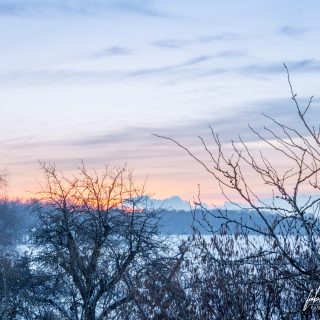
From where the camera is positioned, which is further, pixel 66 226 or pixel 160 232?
pixel 160 232

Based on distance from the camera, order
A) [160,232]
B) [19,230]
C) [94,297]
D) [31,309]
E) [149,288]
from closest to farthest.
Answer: [149,288]
[94,297]
[31,309]
[160,232]
[19,230]

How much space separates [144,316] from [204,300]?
0.74 metres

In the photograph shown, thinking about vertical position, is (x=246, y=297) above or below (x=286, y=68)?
below

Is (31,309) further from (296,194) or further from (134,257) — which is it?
(296,194)

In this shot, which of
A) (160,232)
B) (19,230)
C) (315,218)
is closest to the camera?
(315,218)

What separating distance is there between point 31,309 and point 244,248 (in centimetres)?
1421

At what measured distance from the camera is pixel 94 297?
1975cm

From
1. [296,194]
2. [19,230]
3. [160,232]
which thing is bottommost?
[296,194]

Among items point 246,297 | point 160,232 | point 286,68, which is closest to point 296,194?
point 286,68

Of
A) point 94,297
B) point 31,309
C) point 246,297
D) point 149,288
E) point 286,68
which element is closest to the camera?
point 286,68

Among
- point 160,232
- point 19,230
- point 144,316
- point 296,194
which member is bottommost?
point 144,316

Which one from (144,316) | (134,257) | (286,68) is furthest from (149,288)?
(134,257)

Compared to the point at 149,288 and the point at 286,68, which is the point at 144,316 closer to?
the point at 149,288

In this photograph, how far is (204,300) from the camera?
8.63 m
